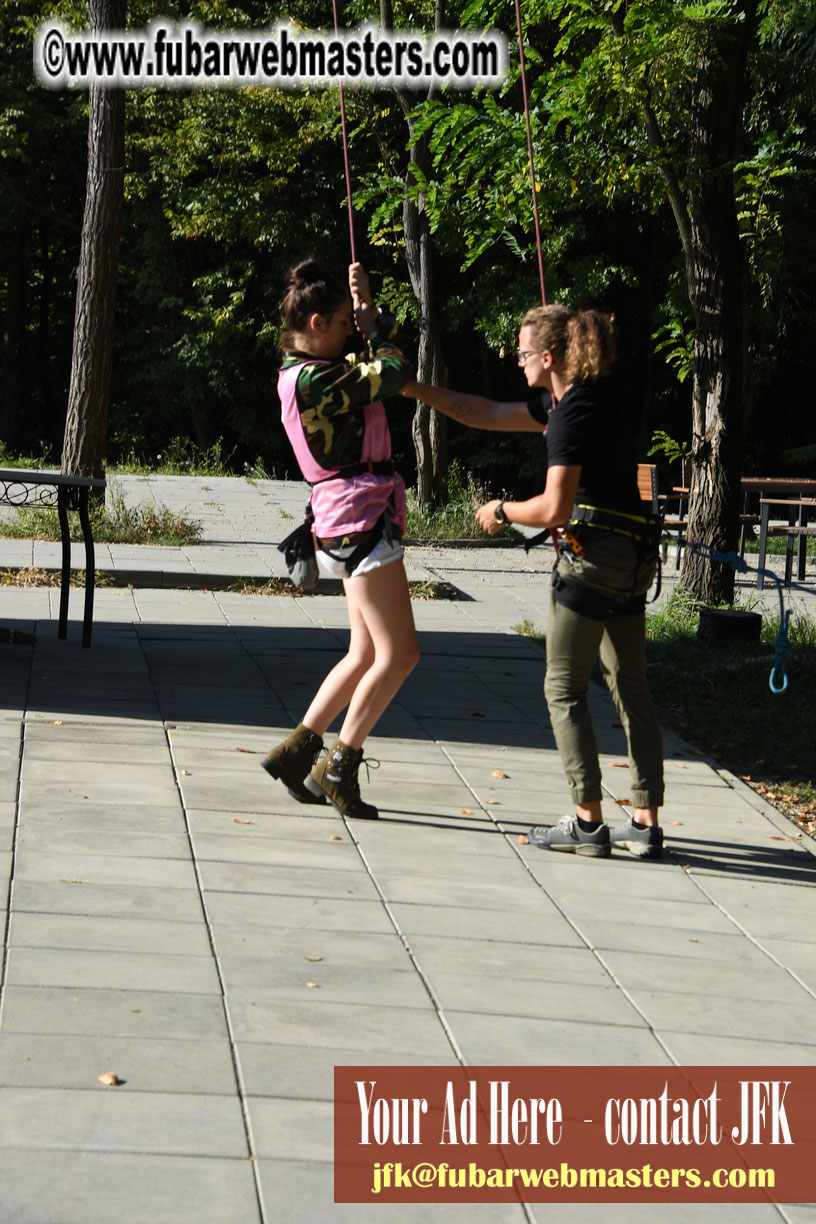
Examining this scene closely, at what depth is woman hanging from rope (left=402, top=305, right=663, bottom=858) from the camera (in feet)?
15.7

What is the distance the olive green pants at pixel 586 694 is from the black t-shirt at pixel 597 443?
308 millimetres

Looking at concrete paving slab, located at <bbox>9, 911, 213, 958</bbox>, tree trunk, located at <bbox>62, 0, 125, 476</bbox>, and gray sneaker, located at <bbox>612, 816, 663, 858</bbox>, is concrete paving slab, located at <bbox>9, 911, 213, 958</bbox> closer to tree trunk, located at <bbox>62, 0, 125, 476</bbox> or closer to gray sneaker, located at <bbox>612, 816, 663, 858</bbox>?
gray sneaker, located at <bbox>612, 816, 663, 858</bbox>

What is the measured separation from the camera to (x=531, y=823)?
5590 mm

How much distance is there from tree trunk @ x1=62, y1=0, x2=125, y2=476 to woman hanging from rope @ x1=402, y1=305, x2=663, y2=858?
33.2 feet

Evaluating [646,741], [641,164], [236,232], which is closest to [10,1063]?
[646,741]

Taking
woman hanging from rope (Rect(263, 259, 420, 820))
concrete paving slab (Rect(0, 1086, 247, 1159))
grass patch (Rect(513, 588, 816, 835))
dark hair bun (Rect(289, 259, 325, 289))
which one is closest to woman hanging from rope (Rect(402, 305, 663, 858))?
woman hanging from rope (Rect(263, 259, 420, 820))

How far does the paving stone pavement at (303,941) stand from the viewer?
9.36 feet

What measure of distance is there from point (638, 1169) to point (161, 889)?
197cm

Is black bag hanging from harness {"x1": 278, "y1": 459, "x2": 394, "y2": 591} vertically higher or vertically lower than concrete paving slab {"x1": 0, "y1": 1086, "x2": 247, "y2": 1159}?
higher

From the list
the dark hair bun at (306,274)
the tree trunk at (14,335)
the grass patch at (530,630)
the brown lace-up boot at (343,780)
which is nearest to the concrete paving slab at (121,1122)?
the brown lace-up boot at (343,780)

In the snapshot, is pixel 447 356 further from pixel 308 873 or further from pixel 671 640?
pixel 308 873

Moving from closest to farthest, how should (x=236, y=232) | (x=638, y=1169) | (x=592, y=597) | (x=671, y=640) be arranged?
1. (x=638, y=1169)
2. (x=592, y=597)
3. (x=671, y=640)
4. (x=236, y=232)

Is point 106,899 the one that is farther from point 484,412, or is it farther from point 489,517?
point 484,412

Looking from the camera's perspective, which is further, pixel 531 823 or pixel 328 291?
pixel 531 823
